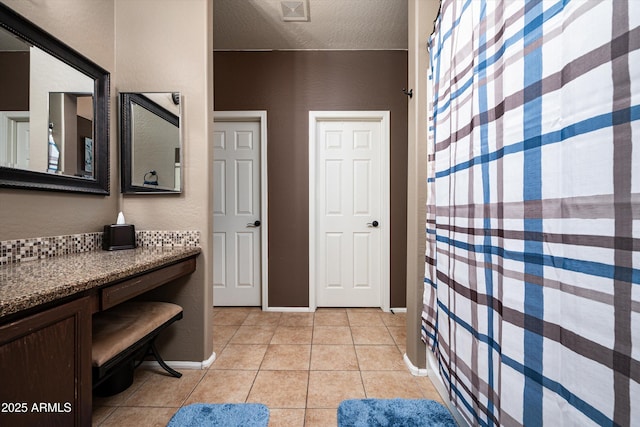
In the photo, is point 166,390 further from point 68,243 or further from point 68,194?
point 68,194

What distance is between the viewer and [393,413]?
1400mm

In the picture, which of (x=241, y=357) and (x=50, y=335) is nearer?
(x=50, y=335)

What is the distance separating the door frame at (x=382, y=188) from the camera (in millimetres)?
2904

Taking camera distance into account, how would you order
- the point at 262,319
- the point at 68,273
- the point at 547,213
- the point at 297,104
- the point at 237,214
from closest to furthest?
the point at 547,213 < the point at 68,273 < the point at 262,319 < the point at 297,104 < the point at 237,214

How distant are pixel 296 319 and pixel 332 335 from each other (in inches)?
19.9

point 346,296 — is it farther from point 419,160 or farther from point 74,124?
point 74,124

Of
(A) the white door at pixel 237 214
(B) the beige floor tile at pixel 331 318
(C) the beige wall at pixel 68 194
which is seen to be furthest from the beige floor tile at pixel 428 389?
(C) the beige wall at pixel 68 194

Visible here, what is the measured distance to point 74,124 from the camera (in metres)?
1.53

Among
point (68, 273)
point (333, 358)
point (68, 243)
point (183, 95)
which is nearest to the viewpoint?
point (68, 273)

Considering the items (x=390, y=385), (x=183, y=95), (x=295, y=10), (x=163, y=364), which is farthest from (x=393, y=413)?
(x=295, y=10)

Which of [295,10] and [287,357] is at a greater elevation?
[295,10]

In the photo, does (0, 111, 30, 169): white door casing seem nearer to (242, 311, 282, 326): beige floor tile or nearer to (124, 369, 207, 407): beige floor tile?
(124, 369, 207, 407): beige floor tile

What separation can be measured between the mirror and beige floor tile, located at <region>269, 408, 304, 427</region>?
4.91ft

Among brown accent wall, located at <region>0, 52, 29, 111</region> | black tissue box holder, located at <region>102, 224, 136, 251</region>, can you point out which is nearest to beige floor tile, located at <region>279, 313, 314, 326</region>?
black tissue box holder, located at <region>102, 224, 136, 251</region>
